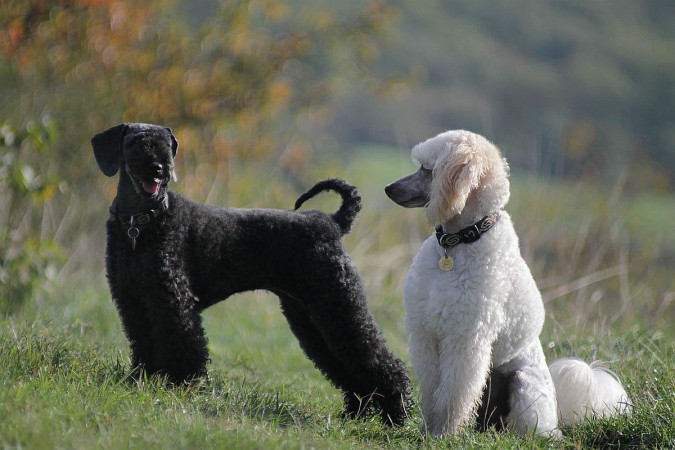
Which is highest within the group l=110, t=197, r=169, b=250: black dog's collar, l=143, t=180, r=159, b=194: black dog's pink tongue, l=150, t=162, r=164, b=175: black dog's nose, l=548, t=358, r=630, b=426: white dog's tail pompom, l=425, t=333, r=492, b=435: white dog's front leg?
l=150, t=162, r=164, b=175: black dog's nose

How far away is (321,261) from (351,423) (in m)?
0.98

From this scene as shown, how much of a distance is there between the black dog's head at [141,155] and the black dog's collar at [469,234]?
164 centimetres

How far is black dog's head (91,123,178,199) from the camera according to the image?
4637mm

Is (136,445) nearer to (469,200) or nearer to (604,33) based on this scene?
(469,200)

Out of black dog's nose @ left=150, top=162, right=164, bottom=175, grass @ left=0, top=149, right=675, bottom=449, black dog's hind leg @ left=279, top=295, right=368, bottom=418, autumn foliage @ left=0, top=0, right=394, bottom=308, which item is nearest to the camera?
grass @ left=0, top=149, right=675, bottom=449

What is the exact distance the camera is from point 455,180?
4805 mm

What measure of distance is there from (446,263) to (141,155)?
185 centimetres

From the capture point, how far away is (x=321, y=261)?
4.97m

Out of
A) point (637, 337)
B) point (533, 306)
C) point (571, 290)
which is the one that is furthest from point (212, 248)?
point (571, 290)

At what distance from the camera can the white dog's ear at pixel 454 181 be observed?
4793mm

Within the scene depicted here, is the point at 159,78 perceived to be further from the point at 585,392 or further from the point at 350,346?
the point at 585,392

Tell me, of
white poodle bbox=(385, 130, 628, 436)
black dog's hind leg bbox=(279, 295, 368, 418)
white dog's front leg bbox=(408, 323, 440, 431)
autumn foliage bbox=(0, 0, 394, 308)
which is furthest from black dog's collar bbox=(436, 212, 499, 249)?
autumn foliage bbox=(0, 0, 394, 308)

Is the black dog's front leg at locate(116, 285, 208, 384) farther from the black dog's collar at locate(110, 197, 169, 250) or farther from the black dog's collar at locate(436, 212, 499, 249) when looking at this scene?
the black dog's collar at locate(436, 212, 499, 249)

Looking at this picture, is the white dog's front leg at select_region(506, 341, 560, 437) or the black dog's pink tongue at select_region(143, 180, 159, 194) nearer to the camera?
the black dog's pink tongue at select_region(143, 180, 159, 194)
